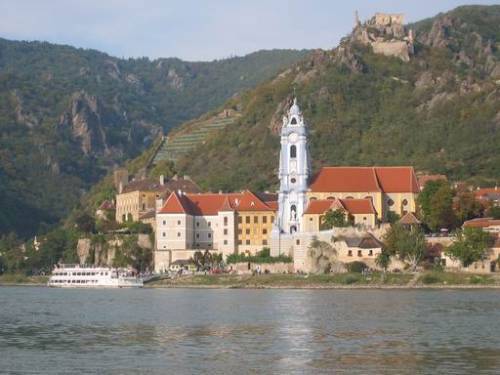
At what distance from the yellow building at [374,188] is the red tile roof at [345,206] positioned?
7.67ft

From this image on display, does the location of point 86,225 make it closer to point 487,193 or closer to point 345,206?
point 345,206

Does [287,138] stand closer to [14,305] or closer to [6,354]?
[14,305]

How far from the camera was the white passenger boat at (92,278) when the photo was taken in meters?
138

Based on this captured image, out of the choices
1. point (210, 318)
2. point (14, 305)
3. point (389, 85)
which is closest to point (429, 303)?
point (210, 318)

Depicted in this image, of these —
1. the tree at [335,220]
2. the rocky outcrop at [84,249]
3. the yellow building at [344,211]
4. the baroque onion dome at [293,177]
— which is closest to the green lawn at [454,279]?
the tree at [335,220]

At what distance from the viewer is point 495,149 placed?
167m

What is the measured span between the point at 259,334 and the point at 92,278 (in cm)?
7513

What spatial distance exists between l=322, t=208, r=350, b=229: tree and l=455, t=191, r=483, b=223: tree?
10.6 m

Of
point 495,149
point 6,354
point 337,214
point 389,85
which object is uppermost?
point 389,85

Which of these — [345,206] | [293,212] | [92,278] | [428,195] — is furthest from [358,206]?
[92,278]

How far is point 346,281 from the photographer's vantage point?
396 ft

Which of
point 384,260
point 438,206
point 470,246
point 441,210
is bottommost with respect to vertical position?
point 384,260

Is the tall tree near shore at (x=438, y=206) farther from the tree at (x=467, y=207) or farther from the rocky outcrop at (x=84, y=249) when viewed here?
the rocky outcrop at (x=84, y=249)

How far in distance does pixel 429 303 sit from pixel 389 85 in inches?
4171
